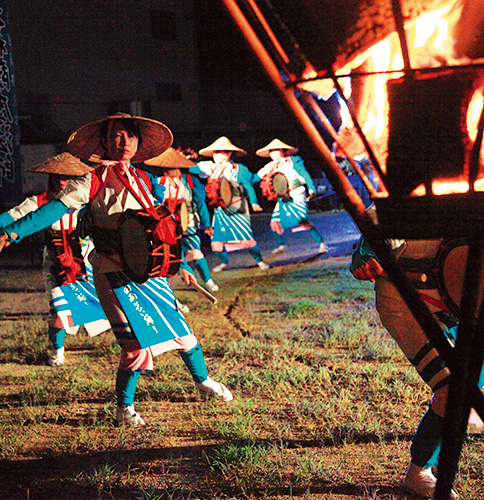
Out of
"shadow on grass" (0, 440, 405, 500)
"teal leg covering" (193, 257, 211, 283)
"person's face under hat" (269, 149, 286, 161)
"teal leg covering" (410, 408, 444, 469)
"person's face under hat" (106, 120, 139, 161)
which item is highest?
"person's face under hat" (106, 120, 139, 161)

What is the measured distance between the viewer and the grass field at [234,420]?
2881 millimetres

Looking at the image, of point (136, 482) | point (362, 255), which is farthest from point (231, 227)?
point (362, 255)

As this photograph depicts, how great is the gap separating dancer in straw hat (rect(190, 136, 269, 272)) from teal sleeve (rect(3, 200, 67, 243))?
20.4 feet

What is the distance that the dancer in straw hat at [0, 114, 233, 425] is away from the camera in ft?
Result: 11.2

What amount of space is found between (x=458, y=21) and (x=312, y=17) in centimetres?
37

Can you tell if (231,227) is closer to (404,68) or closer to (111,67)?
(404,68)

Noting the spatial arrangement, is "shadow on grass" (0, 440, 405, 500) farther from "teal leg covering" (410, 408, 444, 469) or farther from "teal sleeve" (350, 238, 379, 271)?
"teal sleeve" (350, 238, 379, 271)

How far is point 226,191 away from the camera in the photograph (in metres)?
9.53

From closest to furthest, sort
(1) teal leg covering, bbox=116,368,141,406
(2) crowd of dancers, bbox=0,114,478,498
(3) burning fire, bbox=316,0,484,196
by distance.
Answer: (3) burning fire, bbox=316,0,484,196 < (2) crowd of dancers, bbox=0,114,478,498 < (1) teal leg covering, bbox=116,368,141,406

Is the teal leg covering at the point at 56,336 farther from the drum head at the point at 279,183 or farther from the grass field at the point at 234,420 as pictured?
the drum head at the point at 279,183

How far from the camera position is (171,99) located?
90.5ft

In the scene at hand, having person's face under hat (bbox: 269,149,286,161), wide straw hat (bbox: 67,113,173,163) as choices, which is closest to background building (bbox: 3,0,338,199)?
person's face under hat (bbox: 269,149,286,161)

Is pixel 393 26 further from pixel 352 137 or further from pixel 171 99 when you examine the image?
pixel 171 99

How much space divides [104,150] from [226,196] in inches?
237
